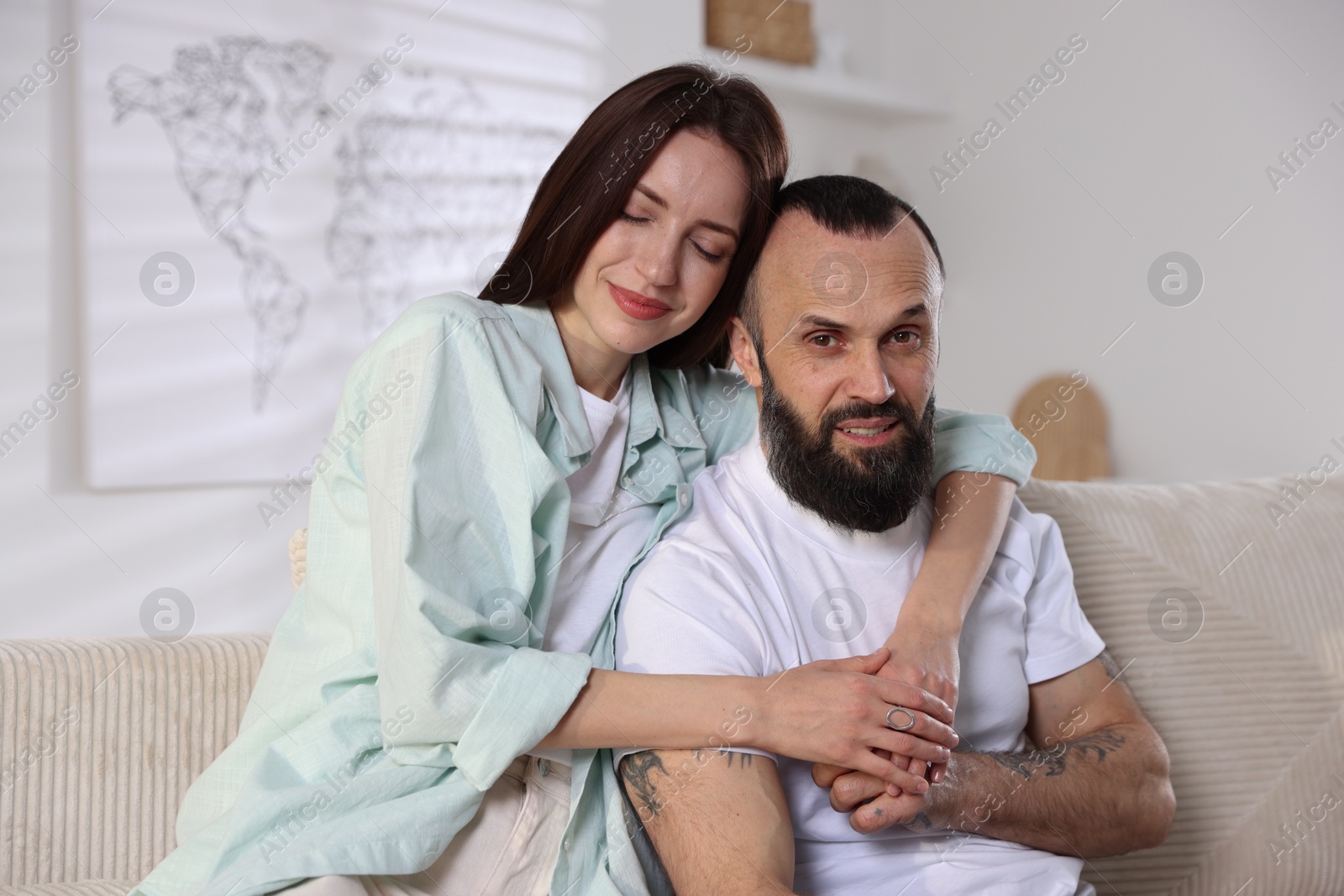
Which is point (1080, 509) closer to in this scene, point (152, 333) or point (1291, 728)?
point (1291, 728)

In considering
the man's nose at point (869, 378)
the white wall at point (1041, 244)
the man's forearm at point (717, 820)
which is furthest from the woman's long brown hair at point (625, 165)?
the white wall at point (1041, 244)

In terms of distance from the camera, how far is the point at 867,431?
1.51 m

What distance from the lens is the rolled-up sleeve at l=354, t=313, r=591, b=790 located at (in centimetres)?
121

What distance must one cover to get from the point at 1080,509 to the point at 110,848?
1659 millimetres

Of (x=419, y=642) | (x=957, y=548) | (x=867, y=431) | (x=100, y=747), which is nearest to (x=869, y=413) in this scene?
(x=867, y=431)

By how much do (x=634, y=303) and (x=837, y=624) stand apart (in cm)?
50

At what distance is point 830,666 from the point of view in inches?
51.1

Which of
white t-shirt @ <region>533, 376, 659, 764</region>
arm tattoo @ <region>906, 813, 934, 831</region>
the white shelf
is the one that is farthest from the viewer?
the white shelf

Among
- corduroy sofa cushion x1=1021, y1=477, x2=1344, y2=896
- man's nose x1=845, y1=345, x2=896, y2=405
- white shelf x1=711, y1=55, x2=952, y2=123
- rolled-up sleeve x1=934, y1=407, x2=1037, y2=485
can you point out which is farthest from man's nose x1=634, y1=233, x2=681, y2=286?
white shelf x1=711, y1=55, x2=952, y2=123

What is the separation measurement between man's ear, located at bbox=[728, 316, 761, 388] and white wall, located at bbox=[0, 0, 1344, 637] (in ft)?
6.51

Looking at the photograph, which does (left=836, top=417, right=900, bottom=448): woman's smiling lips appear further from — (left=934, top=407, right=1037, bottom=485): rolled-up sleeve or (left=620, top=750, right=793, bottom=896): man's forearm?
(left=620, top=750, right=793, bottom=896): man's forearm

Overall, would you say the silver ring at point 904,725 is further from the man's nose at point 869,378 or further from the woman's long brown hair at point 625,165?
the woman's long brown hair at point 625,165

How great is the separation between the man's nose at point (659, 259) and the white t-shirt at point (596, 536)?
20 centimetres

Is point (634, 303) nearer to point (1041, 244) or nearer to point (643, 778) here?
point (643, 778)
